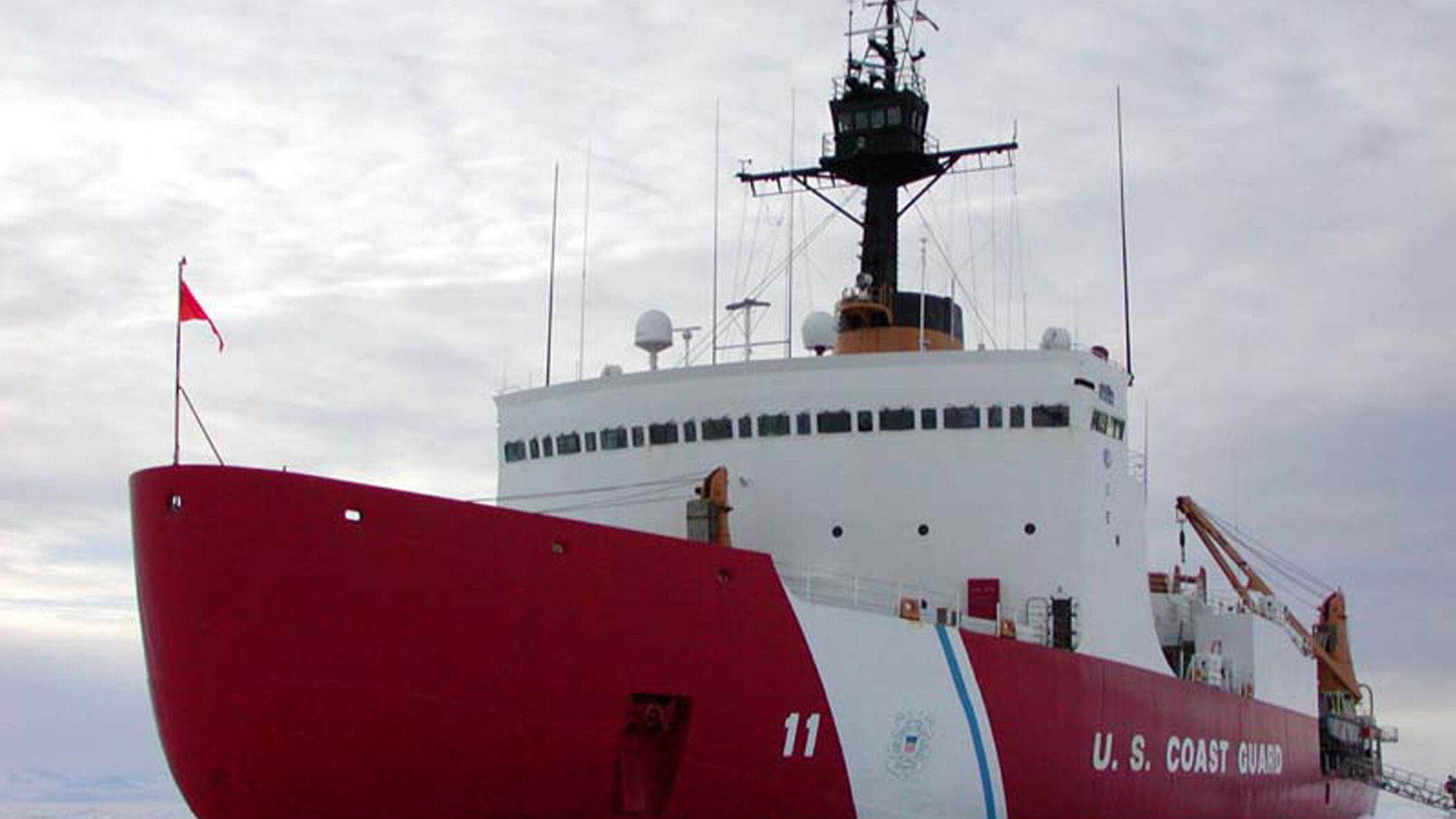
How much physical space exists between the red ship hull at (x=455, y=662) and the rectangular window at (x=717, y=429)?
5.60 metres

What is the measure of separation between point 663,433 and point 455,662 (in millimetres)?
8089

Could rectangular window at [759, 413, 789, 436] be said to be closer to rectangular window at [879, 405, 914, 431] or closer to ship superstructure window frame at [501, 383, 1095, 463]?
ship superstructure window frame at [501, 383, 1095, 463]

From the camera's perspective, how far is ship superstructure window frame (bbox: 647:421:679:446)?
2136 cm

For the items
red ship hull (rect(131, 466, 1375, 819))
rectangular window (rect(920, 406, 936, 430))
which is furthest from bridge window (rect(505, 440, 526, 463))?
red ship hull (rect(131, 466, 1375, 819))

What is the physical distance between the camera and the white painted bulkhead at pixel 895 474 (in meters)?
20.7

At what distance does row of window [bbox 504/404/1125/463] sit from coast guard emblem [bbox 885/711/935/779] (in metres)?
4.81

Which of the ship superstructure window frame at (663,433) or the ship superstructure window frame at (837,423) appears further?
the ship superstructure window frame at (663,433)

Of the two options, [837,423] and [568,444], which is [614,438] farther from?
[837,423]

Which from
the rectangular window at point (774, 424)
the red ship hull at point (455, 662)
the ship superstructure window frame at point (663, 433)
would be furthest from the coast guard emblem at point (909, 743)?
the ship superstructure window frame at point (663, 433)

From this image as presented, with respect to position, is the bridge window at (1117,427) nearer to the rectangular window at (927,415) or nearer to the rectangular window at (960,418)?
the rectangular window at (960,418)

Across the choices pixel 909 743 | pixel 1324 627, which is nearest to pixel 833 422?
pixel 909 743

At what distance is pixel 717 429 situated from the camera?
21.2m

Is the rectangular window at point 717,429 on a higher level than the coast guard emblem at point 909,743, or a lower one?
higher

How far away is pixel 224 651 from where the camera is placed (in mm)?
13312
